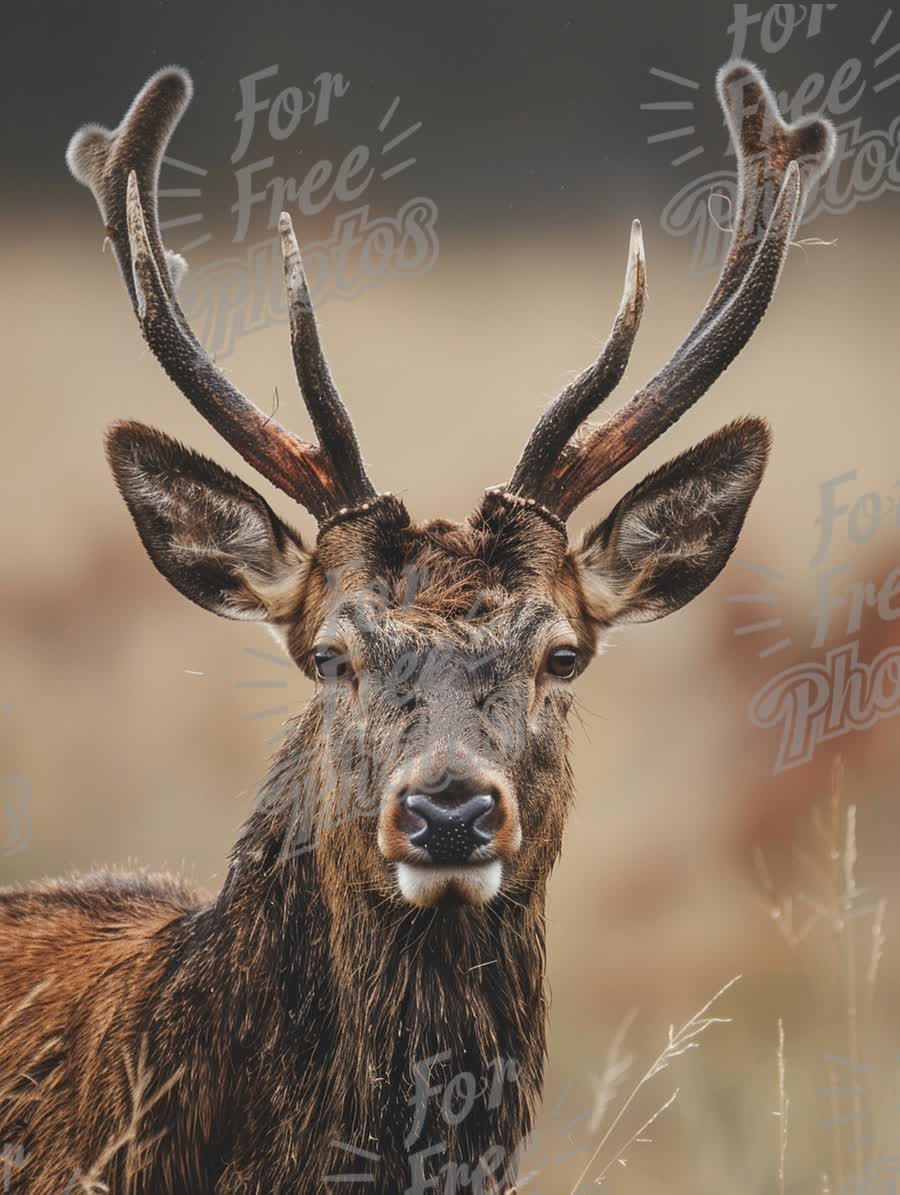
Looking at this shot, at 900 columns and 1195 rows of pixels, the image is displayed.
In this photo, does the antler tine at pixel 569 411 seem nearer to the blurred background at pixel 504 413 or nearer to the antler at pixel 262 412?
the antler at pixel 262 412

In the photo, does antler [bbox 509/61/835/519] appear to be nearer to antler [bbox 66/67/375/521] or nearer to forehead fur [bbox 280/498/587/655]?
forehead fur [bbox 280/498/587/655]

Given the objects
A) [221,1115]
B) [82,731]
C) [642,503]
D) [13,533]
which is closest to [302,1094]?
[221,1115]

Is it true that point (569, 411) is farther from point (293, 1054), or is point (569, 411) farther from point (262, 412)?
point (293, 1054)

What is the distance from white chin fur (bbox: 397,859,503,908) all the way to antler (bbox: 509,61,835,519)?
48.3 inches

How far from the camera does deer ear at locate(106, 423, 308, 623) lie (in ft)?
14.8

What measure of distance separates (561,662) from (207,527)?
1084 mm

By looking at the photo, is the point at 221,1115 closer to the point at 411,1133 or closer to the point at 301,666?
the point at 411,1133

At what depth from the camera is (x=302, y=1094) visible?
4023 mm

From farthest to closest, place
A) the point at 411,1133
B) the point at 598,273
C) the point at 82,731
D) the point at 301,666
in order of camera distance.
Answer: the point at 598,273 < the point at 82,731 < the point at 301,666 < the point at 411,1133

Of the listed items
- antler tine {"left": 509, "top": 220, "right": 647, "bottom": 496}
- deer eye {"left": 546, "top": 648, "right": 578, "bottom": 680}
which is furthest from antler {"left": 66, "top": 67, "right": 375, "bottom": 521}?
deer eye {"left": 546, "top": 648, "right": 578, "bottom": 680}

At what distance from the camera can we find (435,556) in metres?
4.17

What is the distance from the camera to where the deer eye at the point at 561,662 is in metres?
4.23

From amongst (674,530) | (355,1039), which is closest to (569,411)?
(674,530)

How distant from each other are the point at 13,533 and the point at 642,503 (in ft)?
16.7
